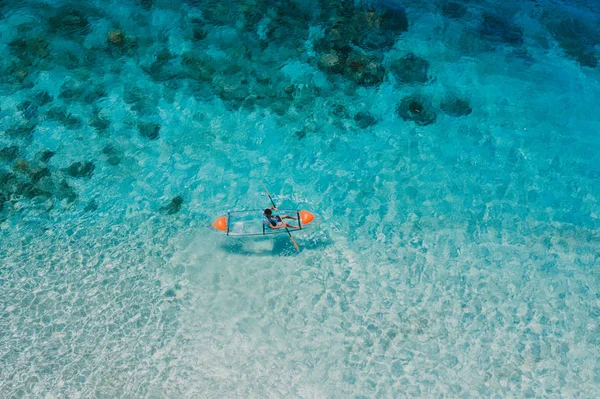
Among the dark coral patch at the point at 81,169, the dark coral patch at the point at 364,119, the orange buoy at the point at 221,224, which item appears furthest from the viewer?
the dark coral patch at the point at 364,119

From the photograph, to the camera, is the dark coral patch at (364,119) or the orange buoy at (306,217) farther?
the dark coral patch at (364,119)

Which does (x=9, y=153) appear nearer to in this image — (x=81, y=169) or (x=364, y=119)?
(x=81, y=169)

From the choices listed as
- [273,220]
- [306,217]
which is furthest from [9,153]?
[306,217]

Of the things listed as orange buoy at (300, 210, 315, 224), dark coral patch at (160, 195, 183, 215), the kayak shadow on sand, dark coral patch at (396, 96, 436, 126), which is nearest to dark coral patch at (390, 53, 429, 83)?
dark coral patch at (396, 96, 436, 126)

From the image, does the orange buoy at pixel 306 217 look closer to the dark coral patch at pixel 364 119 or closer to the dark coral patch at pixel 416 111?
the dark coral patch at pixel 364 119

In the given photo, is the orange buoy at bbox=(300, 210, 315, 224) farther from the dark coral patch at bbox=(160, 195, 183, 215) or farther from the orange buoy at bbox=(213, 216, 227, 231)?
the dark coral patch at bbox=(160, 195, 183, 215)

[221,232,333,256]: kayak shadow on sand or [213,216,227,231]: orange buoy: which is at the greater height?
[213,216,227,231]: orange buoy

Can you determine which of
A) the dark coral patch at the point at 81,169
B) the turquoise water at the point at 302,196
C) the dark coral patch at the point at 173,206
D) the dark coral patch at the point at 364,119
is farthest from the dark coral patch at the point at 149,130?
the dark coral patch at the point at 364,119
